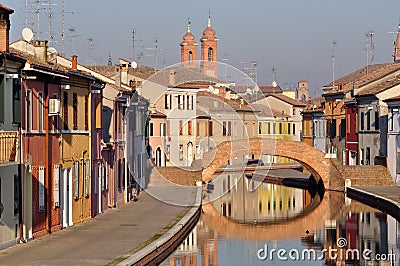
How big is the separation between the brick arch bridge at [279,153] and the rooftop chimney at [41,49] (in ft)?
85.8

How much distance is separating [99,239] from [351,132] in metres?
40.4

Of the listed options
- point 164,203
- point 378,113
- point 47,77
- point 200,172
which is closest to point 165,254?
point 47,77

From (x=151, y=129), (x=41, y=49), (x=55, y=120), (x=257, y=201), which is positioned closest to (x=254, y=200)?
(x=257, y=201)

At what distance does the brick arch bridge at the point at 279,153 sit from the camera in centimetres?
5988

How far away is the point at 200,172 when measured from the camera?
5900 centimetres

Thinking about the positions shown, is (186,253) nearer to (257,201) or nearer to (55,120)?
(55,120)

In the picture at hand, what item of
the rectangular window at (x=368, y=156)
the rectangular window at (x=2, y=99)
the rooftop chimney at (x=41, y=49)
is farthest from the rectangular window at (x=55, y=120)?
the rectangular window at (x=368, y=156)

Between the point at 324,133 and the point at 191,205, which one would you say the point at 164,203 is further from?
the point at 324,133

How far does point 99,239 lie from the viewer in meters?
29.8

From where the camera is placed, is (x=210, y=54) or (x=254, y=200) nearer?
(x=254, y=200)

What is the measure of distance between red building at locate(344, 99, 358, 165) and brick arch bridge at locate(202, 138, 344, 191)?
18.8ft

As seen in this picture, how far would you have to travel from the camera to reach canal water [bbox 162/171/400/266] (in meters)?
31.2

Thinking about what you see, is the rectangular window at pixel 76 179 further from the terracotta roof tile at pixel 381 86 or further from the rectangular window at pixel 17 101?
the terracotta roof tile at pixel 381 86

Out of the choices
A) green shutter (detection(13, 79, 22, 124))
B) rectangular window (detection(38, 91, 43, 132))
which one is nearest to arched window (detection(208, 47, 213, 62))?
rectangular window (detection(38, 91, 43, 132))
